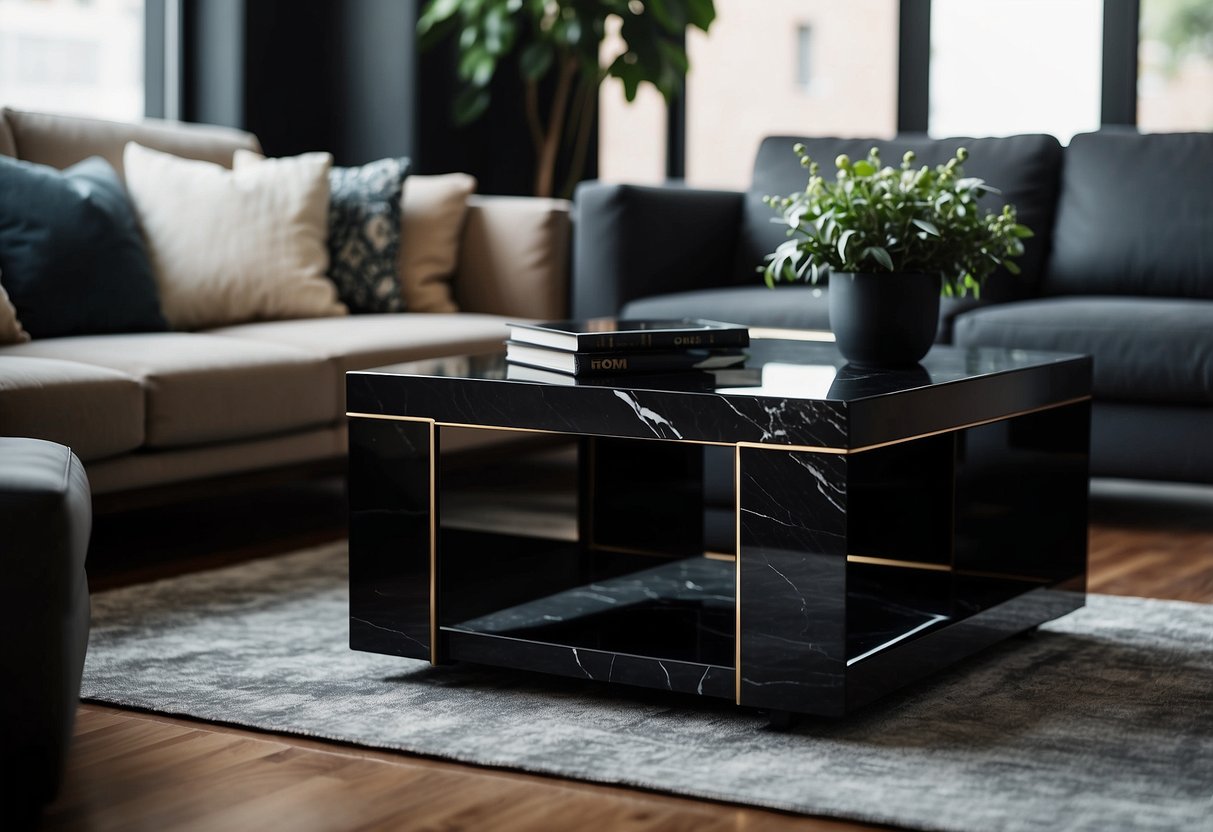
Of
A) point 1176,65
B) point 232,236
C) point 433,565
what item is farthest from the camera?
point 1176,65

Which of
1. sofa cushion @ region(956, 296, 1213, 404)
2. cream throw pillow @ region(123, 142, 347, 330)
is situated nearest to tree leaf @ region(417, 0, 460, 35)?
cream throw pillow @ region(123, 142, 347, 330)

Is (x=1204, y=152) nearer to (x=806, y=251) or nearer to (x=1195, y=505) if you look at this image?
(x=1195, y=505)

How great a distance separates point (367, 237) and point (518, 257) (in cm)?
39

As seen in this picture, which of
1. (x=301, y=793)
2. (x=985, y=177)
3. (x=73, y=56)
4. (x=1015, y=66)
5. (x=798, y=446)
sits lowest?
(x=301, y=793)

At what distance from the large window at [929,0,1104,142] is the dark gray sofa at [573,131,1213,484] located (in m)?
1.21

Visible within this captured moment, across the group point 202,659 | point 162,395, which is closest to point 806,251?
point 202,659

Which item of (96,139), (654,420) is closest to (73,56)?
(96,139)

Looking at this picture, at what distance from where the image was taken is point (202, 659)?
231cm

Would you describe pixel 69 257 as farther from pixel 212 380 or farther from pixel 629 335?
pixel 629 335

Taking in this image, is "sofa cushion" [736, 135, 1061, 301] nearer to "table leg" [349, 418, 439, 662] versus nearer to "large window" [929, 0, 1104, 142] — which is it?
"large window" [929, 0, 1104, 142]

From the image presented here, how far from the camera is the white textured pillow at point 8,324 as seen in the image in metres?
3.01

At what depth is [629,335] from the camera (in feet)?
7.16

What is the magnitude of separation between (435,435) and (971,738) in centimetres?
80

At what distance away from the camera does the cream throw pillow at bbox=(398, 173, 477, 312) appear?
3.96 m
